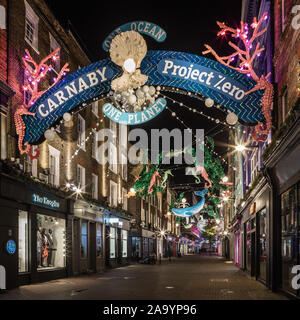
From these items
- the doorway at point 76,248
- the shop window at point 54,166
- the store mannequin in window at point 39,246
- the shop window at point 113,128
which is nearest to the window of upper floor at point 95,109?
the shop window at point 113,128

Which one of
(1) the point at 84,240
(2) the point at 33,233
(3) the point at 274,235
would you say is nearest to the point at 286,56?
(3) the point at 274,235

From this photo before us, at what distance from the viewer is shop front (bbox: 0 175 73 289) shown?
1627cm

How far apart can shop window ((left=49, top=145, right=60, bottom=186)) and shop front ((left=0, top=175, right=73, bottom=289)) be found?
1.00 metres

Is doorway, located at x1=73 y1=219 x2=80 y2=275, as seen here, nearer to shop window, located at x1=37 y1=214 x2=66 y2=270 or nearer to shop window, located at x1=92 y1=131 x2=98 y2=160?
shop window, located at x1=37 y1=214 x2=66 y2=270

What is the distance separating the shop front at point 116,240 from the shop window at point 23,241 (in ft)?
41.8

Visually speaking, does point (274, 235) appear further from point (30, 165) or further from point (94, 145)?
point (94, 145)

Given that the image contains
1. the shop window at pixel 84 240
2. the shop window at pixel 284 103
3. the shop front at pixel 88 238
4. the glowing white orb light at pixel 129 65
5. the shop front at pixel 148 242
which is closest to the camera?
the glowing white orb light at pixel 129 65

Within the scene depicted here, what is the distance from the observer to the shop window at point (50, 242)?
66.5ft

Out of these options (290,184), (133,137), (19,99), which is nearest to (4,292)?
(19,99)

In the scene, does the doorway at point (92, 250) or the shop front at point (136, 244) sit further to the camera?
the shop front at point (136, 244)

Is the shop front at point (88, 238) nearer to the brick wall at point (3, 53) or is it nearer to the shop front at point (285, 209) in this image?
the brick wall at point (3, 53)

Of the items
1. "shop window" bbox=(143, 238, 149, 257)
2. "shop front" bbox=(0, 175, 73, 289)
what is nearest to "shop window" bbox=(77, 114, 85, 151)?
"shop front" bbox=(0, 175, 73, 289)

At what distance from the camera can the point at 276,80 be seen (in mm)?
16406
